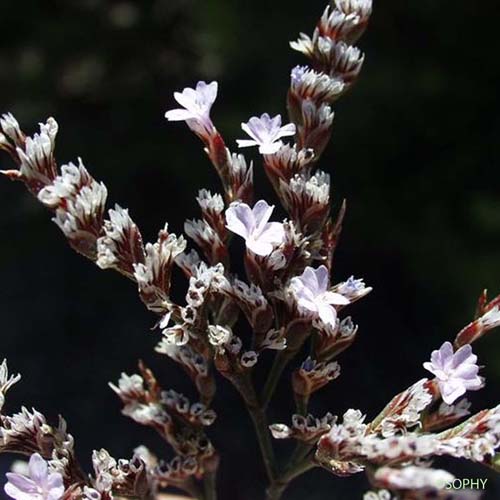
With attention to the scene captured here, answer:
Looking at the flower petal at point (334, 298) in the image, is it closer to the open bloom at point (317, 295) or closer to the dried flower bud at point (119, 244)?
the open bloom at point (317, 295)

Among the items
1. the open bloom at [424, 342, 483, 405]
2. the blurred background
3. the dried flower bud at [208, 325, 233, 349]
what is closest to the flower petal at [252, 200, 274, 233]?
the dried flower bud at [208, 325, 233, 349]

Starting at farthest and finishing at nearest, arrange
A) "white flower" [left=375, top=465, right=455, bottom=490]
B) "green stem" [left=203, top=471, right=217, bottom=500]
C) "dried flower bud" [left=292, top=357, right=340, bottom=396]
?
"green stem" [left=203, top=471, right=217, bottom=500], "dried flower bud" [left=292, top=357, right=340, bottom=396], "white flower" [left=375, top=465, right=455, bottom=490]

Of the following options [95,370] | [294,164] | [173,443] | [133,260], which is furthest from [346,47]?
[95,370]

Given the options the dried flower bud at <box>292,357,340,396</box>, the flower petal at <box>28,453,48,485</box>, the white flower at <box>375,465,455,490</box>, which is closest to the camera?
the white flower at <box>375,465,455,490</box>

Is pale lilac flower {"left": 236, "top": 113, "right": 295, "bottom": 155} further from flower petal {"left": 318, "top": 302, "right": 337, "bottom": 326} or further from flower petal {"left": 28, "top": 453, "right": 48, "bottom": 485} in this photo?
flower petal {"left": 28, "top": 453, "right": 48, "bottom": 485}

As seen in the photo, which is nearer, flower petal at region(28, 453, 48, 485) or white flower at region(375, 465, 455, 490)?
white flower at region(375, 465, 455, 490)

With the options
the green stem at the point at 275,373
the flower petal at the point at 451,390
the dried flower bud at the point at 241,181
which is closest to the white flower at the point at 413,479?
the flower petal at the point at 451,390
